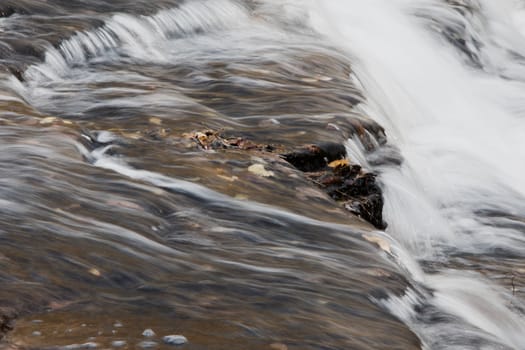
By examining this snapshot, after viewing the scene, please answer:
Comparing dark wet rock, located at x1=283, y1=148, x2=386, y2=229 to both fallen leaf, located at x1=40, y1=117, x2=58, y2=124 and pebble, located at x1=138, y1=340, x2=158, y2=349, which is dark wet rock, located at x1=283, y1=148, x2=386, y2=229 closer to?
fallen leaf, located at x1=40, y1=117, x2=58, y2=124

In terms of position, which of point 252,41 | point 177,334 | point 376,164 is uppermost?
point 252,41

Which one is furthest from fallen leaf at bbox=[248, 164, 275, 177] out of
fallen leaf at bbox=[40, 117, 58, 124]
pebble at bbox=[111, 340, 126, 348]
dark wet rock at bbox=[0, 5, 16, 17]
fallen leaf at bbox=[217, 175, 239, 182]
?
dark wet rock at bbox=[0, 5, 16, 17]

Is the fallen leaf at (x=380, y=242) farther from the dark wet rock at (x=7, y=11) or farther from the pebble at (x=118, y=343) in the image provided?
the dark wet rock at (x=7, y=11)

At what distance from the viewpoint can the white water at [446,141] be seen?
5895mm

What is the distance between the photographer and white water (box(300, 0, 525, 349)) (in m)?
5.89

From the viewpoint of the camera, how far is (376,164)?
7762mm

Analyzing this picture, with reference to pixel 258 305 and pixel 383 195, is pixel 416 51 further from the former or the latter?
pixel 258 305

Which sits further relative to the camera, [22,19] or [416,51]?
[416,51]

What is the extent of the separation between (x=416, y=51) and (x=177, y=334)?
391 inches

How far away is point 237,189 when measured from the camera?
5.96 m

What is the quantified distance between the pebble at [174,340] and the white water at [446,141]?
52.3 inches

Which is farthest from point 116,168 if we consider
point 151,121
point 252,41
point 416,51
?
point 416,51

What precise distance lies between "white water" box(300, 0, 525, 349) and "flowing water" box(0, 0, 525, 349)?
32mm

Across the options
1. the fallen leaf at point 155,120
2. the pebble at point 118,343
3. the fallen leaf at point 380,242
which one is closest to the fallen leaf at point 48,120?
the fallen leaf at point 155,120
